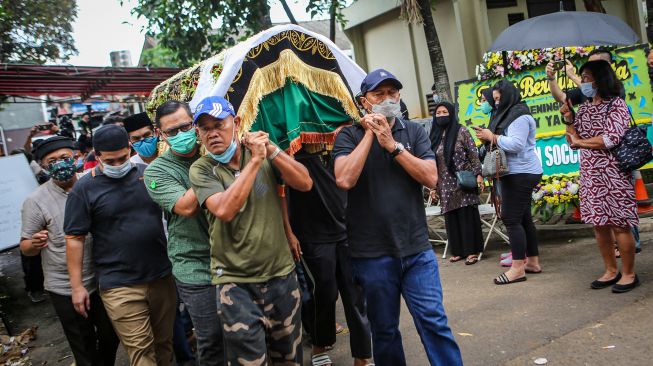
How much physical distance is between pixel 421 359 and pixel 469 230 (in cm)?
291

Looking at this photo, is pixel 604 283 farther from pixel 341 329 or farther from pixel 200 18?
pixel 200 18

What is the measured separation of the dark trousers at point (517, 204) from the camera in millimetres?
5734

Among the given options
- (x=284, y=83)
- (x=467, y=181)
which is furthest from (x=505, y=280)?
(x=284, y=83)

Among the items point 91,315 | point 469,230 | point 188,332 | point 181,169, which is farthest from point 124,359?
point 469,230

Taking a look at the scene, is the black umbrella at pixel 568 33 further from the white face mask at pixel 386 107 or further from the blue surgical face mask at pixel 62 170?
the blue surgical face mask at pixel 62 170

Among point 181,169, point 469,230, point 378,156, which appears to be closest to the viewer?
point 378,156

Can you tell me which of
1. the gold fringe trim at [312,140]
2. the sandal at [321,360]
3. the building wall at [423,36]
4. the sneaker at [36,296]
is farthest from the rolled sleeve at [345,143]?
the building wall at [423,36]

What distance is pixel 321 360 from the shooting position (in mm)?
4453

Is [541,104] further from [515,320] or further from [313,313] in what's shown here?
[313,313]

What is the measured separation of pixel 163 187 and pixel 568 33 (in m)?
3.81

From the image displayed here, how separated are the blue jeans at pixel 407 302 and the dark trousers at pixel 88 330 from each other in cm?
190

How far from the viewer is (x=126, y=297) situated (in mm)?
3805

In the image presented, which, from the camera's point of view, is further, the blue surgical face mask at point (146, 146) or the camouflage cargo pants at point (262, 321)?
the blue surgical face mask at point (146, 146)

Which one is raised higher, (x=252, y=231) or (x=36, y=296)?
(x=252, y=231)
